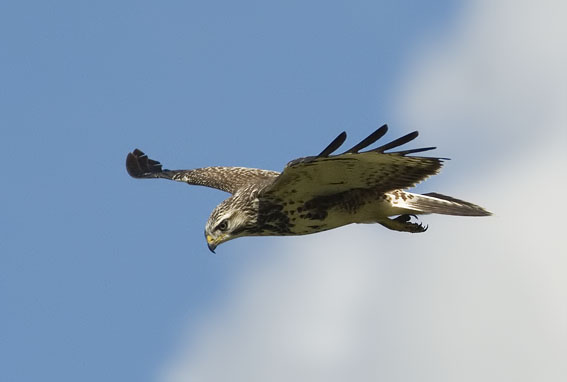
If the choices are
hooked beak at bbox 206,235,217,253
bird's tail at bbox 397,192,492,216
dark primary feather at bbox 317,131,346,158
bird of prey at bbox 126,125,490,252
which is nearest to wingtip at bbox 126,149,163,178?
bird of prey at bbox 126,125,490,252

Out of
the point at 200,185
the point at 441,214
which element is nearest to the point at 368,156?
the point at 441,214

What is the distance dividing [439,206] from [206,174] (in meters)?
3.84

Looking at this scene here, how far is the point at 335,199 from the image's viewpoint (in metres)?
14.3

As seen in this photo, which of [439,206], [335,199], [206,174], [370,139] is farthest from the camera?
[206,174]

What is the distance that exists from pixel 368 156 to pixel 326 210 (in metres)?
1.23

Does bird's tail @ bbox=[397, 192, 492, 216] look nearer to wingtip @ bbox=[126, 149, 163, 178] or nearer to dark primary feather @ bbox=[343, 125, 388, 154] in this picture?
dark primary feather @ bbox=[343, 125, 388, 154]

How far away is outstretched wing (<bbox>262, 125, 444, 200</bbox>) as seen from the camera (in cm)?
1313

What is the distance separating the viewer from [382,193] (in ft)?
47.4

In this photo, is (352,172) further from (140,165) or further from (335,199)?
(140,165)

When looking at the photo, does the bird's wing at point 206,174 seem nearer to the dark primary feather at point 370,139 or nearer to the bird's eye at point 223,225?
the bird's eye at point 223,225

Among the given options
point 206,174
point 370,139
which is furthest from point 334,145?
point 206,174

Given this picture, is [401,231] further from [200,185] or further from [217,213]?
[200,185]

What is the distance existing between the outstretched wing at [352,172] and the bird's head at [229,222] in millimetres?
376

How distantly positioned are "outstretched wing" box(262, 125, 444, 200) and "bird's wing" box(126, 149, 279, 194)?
3.01 ft
